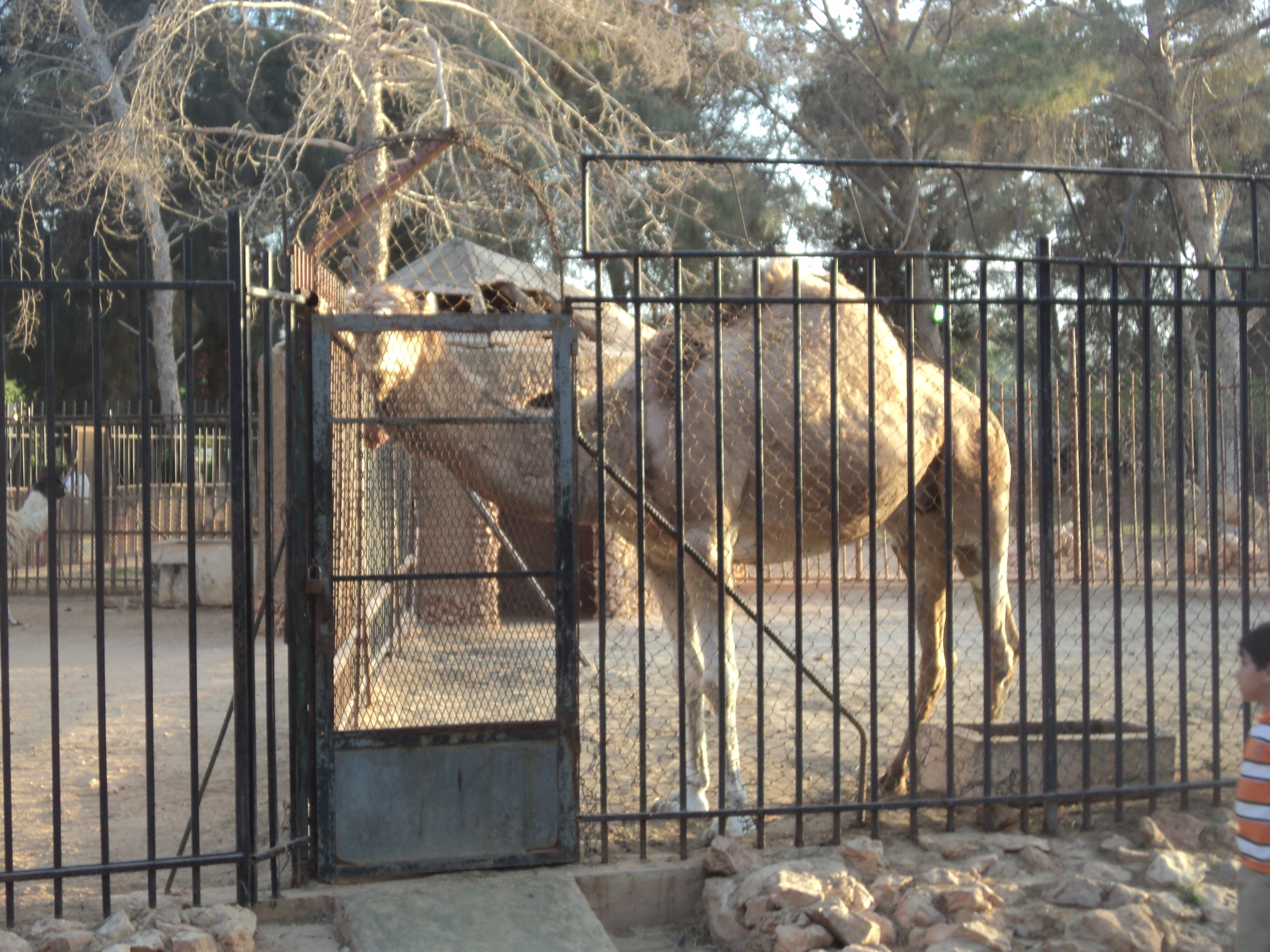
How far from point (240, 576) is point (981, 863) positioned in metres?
3.08

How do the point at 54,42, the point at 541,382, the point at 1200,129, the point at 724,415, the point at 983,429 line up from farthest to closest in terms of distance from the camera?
Result: 1. the point at 54,42
2. the point at 1200,129
3. the point at 724,415
4. the point at 541,382
5. the point at 983,429

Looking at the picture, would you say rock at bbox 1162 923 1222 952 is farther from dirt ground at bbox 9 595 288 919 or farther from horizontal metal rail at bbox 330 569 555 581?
dirt ground at bbox 9 595 288 919

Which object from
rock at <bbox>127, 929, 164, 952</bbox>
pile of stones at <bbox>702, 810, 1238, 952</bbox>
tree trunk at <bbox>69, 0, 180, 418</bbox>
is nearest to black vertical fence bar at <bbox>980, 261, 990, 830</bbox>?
pile of stones at <bbox>702, 810, 1238, 952</bbox>

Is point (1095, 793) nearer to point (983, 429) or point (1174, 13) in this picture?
point (983, 429)

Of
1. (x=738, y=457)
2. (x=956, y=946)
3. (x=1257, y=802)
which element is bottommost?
(x=956, y=946)

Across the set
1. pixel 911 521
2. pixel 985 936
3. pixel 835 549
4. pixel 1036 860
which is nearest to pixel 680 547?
pixel 835 549

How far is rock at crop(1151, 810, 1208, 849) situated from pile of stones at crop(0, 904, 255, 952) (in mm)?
3709

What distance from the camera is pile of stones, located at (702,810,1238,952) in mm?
3881

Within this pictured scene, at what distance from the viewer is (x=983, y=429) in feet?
15.3

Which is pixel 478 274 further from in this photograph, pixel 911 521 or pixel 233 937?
pixel 233 937

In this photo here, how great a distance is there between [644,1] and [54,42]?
1408 cm

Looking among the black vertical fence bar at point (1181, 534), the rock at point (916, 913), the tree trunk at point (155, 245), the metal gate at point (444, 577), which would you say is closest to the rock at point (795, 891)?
the rock at point (916, 913)

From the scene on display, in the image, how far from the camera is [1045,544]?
4.72m

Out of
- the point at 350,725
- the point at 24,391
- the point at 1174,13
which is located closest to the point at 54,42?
the point at 24,391
